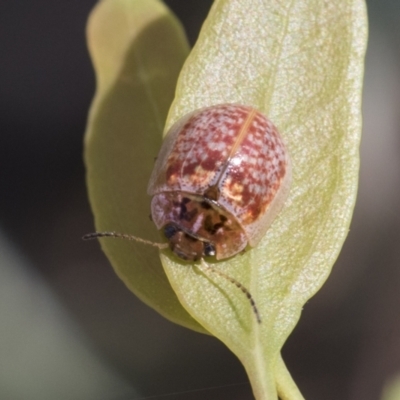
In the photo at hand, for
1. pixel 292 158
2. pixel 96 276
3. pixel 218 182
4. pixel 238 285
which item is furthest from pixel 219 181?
pixel 96 276

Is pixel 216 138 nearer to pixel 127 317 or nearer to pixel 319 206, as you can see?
pixel 319 206

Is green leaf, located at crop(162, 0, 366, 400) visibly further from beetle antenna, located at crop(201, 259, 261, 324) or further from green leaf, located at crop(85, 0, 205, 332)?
green leaf, located at crop(85, 0, 205, 332)

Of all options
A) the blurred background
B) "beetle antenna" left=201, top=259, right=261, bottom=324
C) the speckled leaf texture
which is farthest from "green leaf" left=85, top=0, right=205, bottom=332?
the blurred background

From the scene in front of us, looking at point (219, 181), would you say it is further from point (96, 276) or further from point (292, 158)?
point (96, 276)

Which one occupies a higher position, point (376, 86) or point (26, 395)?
point (376, 86)

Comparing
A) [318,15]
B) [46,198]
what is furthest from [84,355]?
[318,15]

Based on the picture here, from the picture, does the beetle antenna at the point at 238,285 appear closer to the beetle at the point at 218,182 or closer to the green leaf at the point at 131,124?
the beetle at the point at 218,182

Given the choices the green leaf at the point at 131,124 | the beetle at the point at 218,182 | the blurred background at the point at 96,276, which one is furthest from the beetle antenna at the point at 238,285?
the blurred background at the point at 96,276
